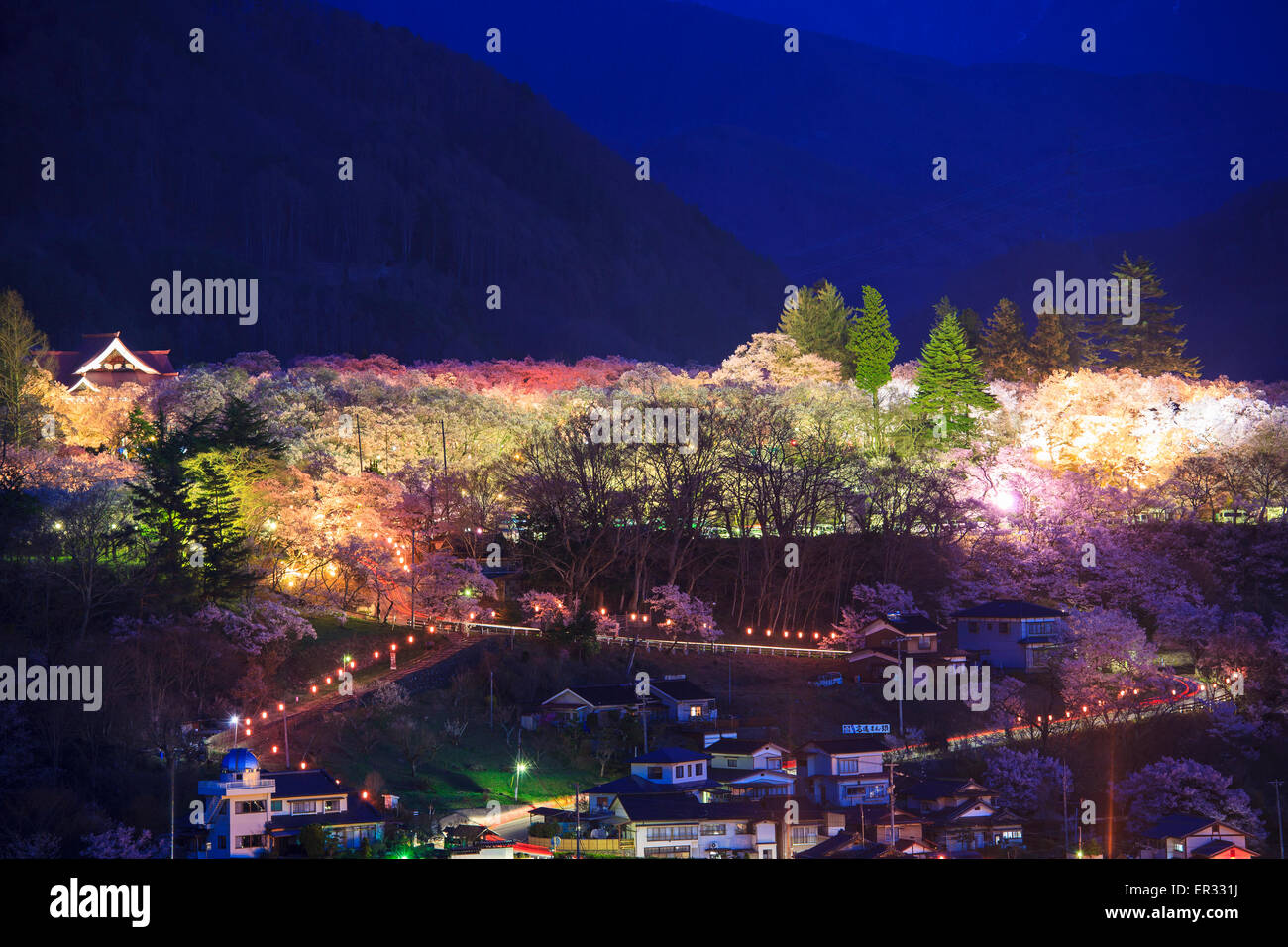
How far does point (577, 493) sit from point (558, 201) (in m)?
85.4

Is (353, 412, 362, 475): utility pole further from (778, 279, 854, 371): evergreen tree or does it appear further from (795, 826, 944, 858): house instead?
(795, 826, 944, 858): house

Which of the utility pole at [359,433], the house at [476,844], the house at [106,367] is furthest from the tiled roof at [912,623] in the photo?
the house at [106,367]

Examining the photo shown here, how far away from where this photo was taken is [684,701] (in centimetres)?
3938

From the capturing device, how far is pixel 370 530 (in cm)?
4509

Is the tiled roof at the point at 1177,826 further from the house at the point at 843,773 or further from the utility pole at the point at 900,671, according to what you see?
the utility pole at the point at 900,671

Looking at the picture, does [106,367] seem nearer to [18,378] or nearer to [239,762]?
[18,378]

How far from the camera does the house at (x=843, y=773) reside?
114ft

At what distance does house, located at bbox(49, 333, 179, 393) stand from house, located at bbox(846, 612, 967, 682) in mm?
35879

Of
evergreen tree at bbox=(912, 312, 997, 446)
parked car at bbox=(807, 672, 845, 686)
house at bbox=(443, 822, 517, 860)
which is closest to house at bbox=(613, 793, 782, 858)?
house at bbox=(443, 822, 517, 860)

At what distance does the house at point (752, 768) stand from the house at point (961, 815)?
A: 3.37 m

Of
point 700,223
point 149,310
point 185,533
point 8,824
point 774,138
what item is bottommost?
point 8,824

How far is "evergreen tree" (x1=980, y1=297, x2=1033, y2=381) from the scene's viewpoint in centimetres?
6906
